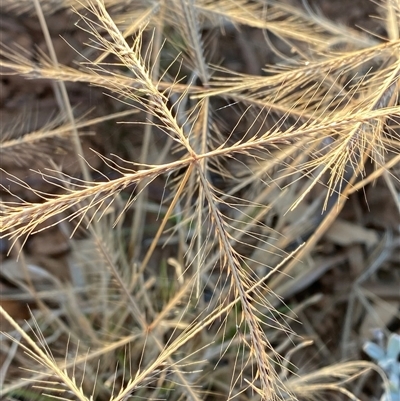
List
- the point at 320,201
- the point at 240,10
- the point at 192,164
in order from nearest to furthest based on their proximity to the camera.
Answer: the point at 192,164 < the point at 240,10 < the point at 320,201

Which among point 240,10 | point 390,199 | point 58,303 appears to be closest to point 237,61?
point 240,10

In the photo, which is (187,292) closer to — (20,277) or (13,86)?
(20,277)

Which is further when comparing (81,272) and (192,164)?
(81,272)

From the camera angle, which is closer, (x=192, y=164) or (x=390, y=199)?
(x=192, y=164)

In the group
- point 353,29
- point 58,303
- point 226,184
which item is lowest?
point 58,303

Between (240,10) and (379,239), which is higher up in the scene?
(240,10)

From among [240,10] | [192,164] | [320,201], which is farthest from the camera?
[320,201]

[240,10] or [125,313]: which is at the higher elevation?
[240,10]

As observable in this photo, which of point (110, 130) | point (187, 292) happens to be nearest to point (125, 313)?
point (187, 292)

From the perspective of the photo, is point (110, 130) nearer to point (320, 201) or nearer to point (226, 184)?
point (226, 184)
